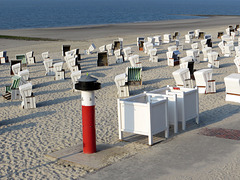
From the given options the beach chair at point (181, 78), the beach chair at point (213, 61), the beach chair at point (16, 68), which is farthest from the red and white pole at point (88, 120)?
the beach chair at point (213, 61)

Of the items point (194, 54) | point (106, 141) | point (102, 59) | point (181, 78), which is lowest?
point (106, 141)

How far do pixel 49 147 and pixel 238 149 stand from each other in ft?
15.4

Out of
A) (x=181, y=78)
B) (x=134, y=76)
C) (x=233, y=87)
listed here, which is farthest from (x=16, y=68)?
(x=233, y=87)

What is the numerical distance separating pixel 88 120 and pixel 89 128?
0.67 feet

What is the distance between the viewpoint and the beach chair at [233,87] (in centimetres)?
1458

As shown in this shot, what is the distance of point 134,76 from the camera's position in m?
18.3

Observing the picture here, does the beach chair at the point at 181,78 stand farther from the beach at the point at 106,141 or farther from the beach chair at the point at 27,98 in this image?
the beach chair at the point at 27,98

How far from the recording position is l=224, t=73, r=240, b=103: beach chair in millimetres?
14580

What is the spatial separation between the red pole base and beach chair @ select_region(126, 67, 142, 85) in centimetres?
842

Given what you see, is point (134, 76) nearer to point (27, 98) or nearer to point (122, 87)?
point (122, 87)

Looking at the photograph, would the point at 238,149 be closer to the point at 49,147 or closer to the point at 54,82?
the point at 49,147

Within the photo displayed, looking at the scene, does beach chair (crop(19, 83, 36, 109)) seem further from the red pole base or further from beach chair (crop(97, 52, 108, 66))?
beach chair (crop(97, 52, 108, 66))

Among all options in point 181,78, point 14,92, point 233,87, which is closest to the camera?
point 233,87

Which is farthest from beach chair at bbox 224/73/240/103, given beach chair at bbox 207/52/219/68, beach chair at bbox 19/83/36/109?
beach chair at bbox 207/52/219/68
